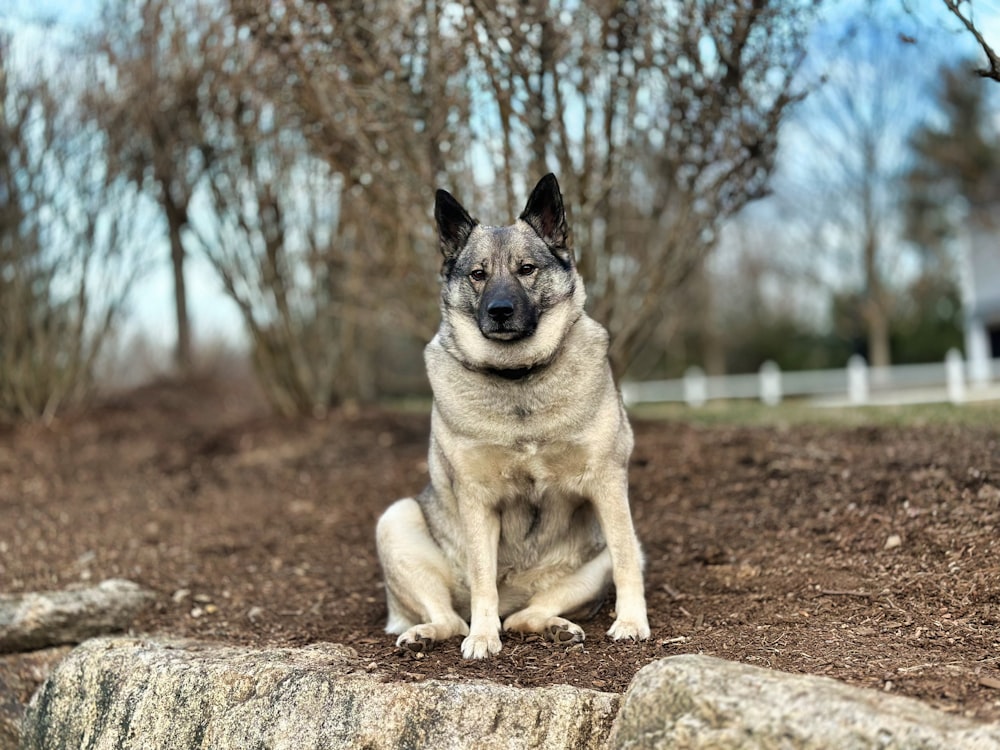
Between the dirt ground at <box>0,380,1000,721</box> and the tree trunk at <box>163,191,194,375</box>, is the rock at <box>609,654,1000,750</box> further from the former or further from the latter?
the tree trunk at <box>163,191,194,375</box>

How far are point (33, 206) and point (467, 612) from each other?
8.06m

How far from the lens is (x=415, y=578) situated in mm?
4523

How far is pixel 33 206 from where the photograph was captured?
409 inches

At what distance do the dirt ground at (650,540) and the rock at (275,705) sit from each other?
201mm

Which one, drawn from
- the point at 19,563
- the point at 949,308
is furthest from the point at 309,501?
the point at 949,308

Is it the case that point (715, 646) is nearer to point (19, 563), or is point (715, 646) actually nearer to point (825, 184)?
point (19, 563)

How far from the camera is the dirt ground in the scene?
3.77 m

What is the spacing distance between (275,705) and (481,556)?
3.49 feet

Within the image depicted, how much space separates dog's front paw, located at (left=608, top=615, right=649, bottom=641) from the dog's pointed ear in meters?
1.80

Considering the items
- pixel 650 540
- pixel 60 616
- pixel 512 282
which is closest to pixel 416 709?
pixel 512 282

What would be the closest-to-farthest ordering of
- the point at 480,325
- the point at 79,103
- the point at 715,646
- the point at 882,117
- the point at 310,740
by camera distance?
1. the point at 310,740
2. the point at 715,646
3. the point at 480,325
4. the point at 79,103
5. the point at 882,117

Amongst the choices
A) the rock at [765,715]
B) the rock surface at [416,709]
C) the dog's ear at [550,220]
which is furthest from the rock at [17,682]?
the dog's ear at [550,220]

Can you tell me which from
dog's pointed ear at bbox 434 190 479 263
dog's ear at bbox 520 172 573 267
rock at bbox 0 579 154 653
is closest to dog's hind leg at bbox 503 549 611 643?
dog's ear at bbox 520 172 573 267

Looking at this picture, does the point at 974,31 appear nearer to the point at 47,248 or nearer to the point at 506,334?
the point at 506,334
